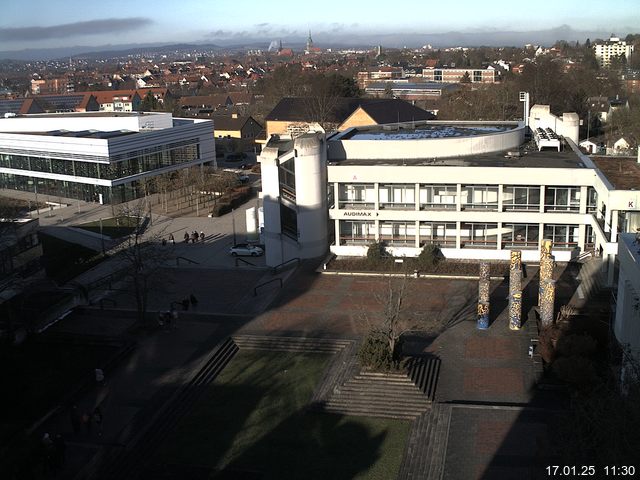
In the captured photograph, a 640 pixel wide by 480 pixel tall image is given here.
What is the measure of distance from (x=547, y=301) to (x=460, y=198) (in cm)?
1016

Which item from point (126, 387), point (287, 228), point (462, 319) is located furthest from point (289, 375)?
point (287, 228)

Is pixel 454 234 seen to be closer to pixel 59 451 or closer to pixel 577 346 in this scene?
pixel 577 346

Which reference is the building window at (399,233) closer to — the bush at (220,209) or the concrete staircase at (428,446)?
the concrete staircase at (428,446)

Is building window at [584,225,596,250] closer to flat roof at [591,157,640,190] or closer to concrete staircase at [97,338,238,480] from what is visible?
flat roof at [591,157,640,190]

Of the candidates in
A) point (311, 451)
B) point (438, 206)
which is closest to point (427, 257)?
point (438, 206)

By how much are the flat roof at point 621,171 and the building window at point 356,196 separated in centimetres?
1124

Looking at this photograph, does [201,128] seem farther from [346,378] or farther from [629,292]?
[629,292]

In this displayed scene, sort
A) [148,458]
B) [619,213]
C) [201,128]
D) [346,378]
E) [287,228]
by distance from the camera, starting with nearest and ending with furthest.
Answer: [148,458] < [346,378] < [619,213] < [287,228] < [201,128]

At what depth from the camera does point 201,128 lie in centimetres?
6306

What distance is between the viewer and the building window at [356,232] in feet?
119

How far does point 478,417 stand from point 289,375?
6.56m

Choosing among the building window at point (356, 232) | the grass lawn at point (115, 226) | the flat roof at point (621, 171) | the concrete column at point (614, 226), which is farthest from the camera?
the grass lawn at point (115, 226)

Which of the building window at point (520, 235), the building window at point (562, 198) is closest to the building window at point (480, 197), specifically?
the building window at point (520, 235)

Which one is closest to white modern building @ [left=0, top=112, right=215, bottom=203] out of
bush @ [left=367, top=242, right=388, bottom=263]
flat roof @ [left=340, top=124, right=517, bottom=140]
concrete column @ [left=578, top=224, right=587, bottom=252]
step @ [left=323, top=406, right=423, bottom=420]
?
flat roof @ [left=340, top=124, right=517, bottom=140]
